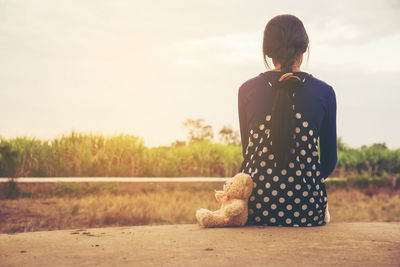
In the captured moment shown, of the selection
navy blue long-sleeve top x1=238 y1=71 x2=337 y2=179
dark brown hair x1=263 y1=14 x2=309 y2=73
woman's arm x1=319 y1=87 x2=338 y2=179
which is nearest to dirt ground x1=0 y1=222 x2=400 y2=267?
woman's arm x1=319 y1=87 x2=338 y2=179

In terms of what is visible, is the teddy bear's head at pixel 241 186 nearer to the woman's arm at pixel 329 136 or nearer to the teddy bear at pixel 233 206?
Result: the teddy bear at pixel 233 206

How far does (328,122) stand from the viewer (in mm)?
3248

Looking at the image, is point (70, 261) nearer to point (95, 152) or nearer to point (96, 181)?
point (96, 181)

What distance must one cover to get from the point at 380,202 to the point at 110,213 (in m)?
5.43

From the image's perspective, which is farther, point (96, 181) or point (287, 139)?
point (96, 181)

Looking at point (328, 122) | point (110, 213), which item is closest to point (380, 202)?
point (110, 213)

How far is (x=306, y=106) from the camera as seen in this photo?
311cm

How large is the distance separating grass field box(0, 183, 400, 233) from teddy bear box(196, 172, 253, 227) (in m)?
2.89

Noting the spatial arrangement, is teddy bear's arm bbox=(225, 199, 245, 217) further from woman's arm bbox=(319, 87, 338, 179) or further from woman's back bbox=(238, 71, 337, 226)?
woman's arm bbox=(319, 87, 338, 179)

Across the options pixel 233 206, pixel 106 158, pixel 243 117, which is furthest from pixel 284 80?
pixel 106 158

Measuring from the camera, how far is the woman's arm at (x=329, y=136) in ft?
10.6

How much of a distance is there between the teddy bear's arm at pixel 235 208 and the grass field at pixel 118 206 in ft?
9.98

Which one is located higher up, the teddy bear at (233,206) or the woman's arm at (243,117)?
the woman's arm at (243,117)

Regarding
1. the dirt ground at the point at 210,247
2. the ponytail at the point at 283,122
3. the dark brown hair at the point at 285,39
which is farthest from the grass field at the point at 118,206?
the dark brown hair at the point at 285,39
